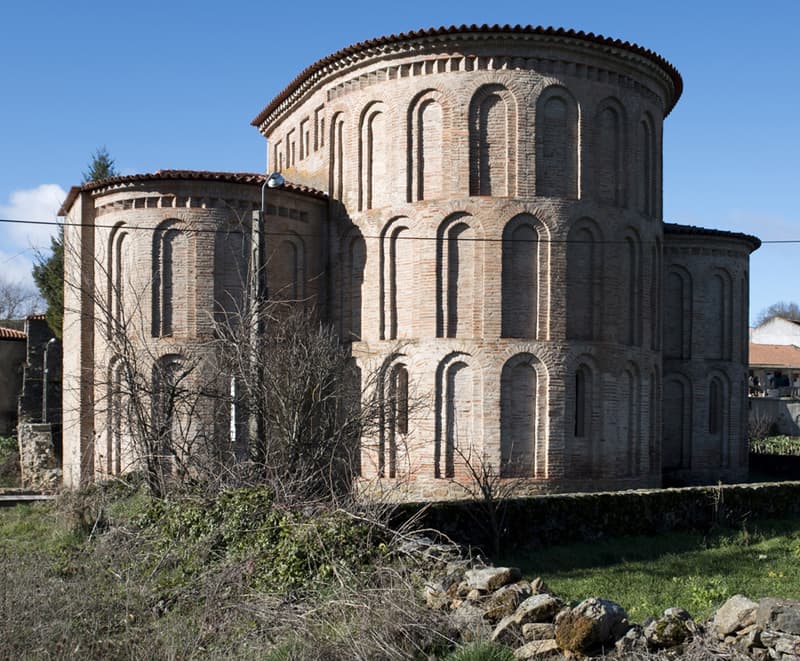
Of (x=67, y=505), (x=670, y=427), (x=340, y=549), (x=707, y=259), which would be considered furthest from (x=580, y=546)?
(x=707, y=259)

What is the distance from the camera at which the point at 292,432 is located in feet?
45.7

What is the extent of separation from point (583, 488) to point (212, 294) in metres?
9.97

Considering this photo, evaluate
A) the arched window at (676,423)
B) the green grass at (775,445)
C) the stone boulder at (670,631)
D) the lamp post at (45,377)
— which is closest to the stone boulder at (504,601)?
the stone boulder at (670,631)

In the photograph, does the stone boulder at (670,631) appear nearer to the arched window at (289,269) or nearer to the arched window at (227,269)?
the arched window at (227,269)

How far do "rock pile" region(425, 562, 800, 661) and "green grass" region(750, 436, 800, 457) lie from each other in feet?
94.8

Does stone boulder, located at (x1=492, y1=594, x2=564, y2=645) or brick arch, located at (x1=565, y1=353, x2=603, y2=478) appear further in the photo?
brick arch, located at (x1=565, y1=353, x2=603, y2=478)

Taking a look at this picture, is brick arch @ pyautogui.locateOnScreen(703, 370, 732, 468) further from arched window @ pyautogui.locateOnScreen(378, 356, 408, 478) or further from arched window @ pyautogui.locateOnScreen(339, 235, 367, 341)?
arched window @ pyautogui.locateOnScreen(339, 235, 367, 341)

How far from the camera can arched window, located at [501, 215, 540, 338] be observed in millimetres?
20391

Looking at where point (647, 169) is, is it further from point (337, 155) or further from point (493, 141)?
point (337, 155)

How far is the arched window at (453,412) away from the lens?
20078 millimetres

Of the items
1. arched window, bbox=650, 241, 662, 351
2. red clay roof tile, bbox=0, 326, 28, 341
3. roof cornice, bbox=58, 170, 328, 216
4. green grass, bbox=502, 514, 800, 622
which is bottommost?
green grass, bbox=502, 514, 800, 622

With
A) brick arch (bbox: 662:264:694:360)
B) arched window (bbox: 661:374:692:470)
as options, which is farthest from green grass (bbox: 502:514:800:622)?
brick arch (bbox: 662:264:694:360)

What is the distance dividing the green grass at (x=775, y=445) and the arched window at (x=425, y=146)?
2079cm

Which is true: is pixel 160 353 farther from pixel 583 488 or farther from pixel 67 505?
pixel 583 488
